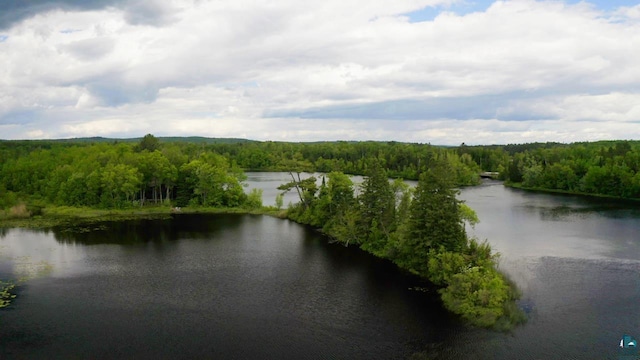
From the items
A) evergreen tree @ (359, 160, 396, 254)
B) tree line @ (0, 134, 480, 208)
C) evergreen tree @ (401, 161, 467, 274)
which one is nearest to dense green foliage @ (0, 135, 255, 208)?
tree line @ (0, 134, 480, 208)

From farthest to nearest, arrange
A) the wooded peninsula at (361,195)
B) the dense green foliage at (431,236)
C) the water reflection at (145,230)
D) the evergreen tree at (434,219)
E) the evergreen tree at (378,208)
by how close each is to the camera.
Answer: the water reflection at (145,230), the evergreen tree at (378,208), the evergreen tree at (434,219), the wooded peninsula at (361,195), the dense green foliage at (431,236)

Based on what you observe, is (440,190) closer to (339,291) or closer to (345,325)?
(339,291)

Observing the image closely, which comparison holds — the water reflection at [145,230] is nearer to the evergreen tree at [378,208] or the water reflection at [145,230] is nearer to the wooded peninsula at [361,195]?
the wooded peninsula at [361,195]

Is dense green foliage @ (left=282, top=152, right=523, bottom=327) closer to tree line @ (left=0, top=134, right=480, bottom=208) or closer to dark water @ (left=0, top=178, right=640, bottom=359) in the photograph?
dark water @ (left=0, top=178, right=640, bottom=359)

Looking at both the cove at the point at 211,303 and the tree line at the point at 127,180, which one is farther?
the tree line at the point at 127,180

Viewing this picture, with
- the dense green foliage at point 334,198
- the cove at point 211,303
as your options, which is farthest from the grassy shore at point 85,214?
the cove at point 211,303

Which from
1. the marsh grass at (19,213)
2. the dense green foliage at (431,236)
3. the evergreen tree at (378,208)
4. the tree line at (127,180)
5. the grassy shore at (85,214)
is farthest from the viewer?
the tree line at (127,180)

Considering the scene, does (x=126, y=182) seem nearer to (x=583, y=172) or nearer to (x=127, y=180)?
(x=127, y=180)

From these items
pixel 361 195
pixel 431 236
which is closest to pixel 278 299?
pixel 431 236
